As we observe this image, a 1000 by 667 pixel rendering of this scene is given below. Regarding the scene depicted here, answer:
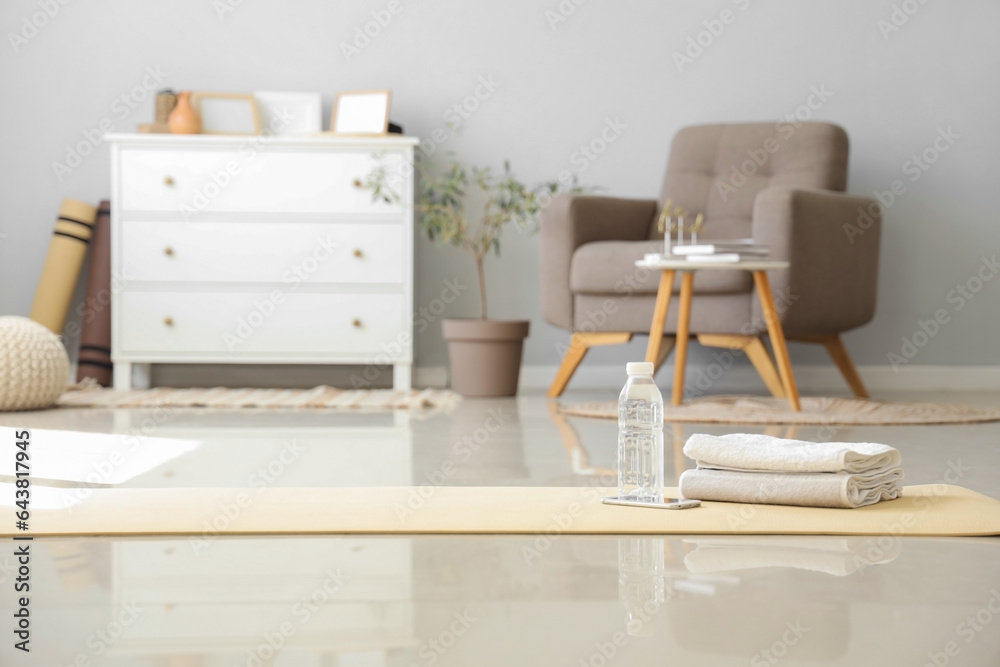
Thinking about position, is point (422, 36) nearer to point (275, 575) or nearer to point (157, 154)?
point (157, 154)

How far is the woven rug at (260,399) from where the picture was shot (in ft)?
10.4

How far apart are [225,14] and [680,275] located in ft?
7.27

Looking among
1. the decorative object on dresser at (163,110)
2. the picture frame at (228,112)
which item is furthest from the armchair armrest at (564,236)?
the decorative object on dresser at (163,110)

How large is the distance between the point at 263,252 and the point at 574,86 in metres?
1.42

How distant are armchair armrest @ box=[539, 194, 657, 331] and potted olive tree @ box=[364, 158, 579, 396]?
0.20m

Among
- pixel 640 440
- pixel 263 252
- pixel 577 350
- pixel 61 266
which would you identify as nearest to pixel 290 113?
pixel 263 252

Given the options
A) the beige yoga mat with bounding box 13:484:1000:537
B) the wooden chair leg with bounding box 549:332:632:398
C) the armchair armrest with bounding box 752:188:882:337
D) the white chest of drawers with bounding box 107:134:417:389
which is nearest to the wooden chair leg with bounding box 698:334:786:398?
the armchair armrest with bounding box 752:188:882:337

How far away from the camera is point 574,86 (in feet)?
13.6

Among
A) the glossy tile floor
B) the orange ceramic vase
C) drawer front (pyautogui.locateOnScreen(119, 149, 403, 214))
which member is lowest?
the glossy tile floor

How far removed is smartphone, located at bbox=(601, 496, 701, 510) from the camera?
1433 mm

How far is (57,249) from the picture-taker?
402 centimetres

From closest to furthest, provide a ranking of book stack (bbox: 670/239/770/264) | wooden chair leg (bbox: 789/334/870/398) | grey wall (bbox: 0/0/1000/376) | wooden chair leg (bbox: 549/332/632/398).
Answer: book stack (bbox: 670/239/770/264)
wooden chair leg (bbox: 549/332/632/398)
wooden chair leg (bbox: 789/334/870/398)
grey wall (bbox: 0/0/1000/376)

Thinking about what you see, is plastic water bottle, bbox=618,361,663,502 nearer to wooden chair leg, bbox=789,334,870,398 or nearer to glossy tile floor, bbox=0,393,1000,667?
glossy tile floor, bbox=0,393,1000,667

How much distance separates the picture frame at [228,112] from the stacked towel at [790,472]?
2927mm
